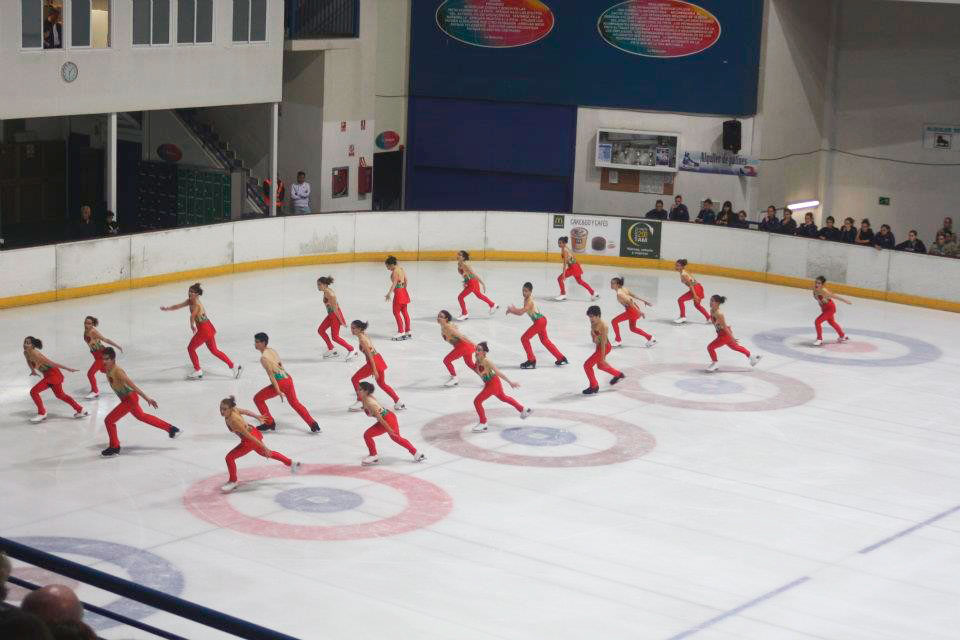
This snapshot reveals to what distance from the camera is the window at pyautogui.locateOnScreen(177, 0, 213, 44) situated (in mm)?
31609

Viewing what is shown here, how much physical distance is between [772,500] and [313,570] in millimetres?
6460

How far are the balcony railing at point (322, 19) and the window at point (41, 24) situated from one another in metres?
7.09

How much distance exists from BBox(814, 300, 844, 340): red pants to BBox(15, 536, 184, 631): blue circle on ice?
15.3 m

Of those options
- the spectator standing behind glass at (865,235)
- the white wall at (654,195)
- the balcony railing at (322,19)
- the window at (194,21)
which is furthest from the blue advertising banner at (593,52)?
the window at (194,21)

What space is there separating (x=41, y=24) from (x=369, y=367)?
12.8 meters

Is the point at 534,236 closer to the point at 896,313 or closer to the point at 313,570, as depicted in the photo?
the point at 896,313

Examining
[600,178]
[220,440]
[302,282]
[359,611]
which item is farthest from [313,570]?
[600,178]

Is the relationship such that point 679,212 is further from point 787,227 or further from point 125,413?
point 125,413

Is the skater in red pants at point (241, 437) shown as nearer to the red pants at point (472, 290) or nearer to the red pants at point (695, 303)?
the red pants at point (472, 290)

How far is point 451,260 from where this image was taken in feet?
113

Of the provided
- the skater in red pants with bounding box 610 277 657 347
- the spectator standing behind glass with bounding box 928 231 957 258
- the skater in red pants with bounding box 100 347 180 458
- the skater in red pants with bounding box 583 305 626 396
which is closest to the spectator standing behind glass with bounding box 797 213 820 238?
the spectator standing behind glass with bounding box 928 231 957 258

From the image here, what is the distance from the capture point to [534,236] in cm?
3466

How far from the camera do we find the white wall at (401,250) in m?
27.7

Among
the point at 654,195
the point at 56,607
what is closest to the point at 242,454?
the point at 56,607
